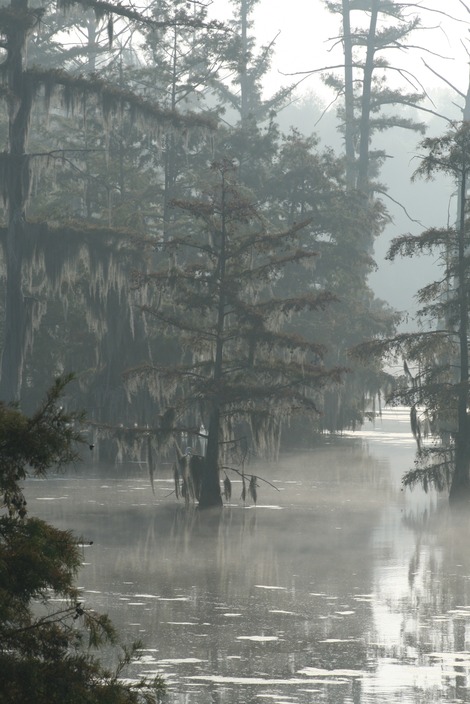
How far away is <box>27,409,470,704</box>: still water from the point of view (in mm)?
12203

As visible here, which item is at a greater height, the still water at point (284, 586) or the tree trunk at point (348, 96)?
the tree trunk at point (348, 96)

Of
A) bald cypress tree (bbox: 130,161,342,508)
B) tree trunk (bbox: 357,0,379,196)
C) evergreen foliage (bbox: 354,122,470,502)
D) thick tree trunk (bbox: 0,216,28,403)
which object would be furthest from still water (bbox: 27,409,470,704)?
tree trunk (bbox: 357,0,379,196)

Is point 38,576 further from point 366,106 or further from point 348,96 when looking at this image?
point 348,96

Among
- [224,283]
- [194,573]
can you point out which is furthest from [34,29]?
[194,573]

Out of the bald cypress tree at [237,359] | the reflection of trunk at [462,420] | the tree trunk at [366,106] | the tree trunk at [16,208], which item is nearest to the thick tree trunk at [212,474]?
the bald cypress tree at [237,359]

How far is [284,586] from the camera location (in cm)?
1786

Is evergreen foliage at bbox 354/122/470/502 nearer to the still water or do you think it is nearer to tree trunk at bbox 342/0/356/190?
the still water

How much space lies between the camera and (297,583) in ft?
59.3

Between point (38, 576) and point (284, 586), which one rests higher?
point (38, 576)

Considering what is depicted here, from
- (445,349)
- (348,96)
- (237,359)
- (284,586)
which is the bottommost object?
(284,586)

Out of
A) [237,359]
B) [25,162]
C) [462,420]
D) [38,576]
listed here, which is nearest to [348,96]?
[25,162]

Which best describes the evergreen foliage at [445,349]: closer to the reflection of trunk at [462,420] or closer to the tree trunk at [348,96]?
the reflection of trunk at [462,420]

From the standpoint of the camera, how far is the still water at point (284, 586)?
1220cm

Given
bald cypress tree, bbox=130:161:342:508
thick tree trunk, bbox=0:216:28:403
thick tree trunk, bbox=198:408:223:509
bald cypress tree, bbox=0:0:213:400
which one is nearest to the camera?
bald cypress tree, bbox=130:161:342:508
